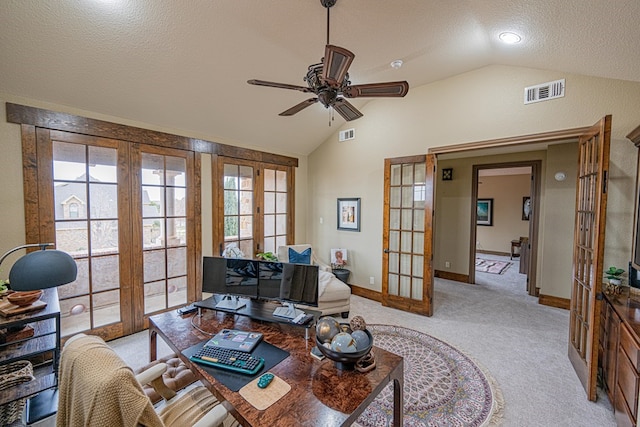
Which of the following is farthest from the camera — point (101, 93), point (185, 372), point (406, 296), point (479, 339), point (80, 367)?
point (406, 296)

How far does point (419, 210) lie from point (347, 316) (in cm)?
188

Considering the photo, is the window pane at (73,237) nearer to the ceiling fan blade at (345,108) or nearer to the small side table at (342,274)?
the ceiling fan blade at (345,108)

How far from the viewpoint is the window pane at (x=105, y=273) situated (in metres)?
3.04

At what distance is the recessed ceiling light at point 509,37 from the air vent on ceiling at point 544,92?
83 centimetres

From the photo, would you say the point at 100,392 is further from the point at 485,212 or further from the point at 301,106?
the point at 485,212

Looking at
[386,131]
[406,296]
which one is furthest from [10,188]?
[406,296]

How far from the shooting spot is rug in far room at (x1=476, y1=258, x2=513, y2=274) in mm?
6496

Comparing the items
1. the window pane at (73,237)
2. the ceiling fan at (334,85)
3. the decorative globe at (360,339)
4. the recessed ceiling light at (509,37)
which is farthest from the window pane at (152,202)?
the recessed ceiling light at (509,37)

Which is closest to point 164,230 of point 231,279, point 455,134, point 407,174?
point 231,279

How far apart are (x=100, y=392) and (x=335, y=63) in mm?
1957

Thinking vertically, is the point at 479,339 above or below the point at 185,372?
below

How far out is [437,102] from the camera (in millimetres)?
3762

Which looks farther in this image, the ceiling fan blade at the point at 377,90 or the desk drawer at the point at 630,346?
the ceiling fan blade at the point at 377,90

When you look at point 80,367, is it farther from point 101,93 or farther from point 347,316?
point 347,316
